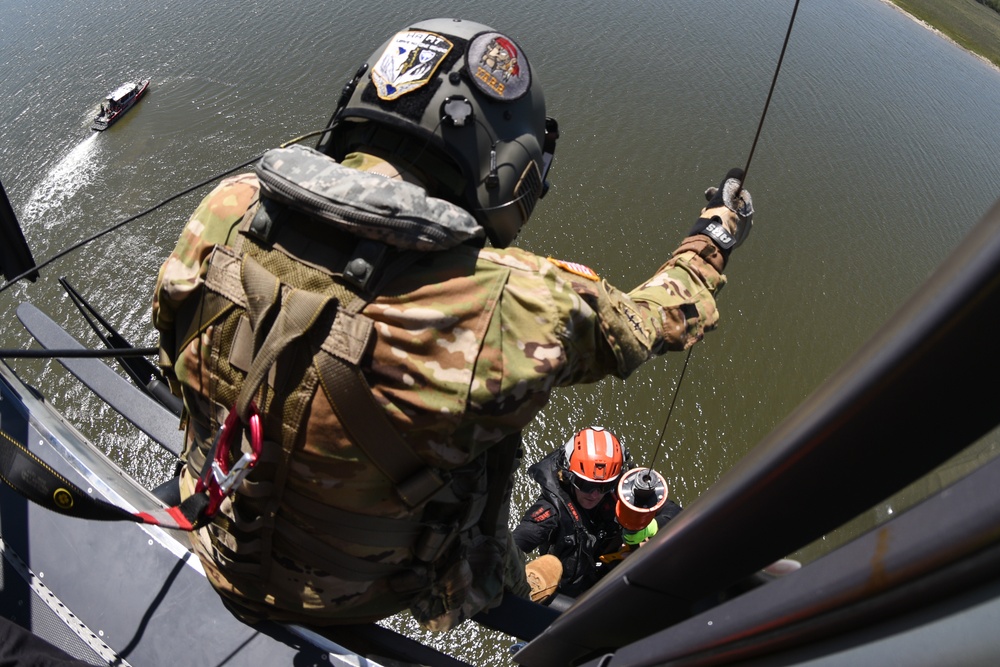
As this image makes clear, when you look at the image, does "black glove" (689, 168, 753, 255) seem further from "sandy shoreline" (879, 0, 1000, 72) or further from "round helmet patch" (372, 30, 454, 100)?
"sandy shoreline" (879, 0, 1000, 72)

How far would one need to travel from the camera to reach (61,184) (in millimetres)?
8750

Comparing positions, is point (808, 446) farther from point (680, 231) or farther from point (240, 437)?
point (680, 231)

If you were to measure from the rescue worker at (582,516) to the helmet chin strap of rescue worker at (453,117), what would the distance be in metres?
2.72

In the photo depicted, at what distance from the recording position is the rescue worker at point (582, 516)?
4590mm

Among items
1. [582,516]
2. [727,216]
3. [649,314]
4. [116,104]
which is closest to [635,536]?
[582,516]

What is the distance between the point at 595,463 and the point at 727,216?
224 centimetres

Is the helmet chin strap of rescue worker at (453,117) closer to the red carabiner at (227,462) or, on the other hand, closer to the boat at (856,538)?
the red carabiner at (227,462)

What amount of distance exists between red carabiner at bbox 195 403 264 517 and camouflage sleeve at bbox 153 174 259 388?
353 mm

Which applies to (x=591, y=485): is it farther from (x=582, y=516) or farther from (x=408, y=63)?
(x=408, y=63)

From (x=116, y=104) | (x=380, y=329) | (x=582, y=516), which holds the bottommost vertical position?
(x=116, y=104)

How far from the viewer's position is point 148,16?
1188 cm

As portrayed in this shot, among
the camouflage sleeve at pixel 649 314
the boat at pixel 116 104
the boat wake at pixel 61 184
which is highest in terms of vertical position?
the camouflage sleeve at pixel 649 314

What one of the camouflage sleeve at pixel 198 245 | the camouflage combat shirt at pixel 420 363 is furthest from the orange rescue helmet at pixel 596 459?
the camouflage sleeve at pixel 198 245

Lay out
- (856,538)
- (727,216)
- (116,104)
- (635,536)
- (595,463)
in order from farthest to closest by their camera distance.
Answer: (116,104) < (595,463) < (635,536) < (727,216) < (856,538)
